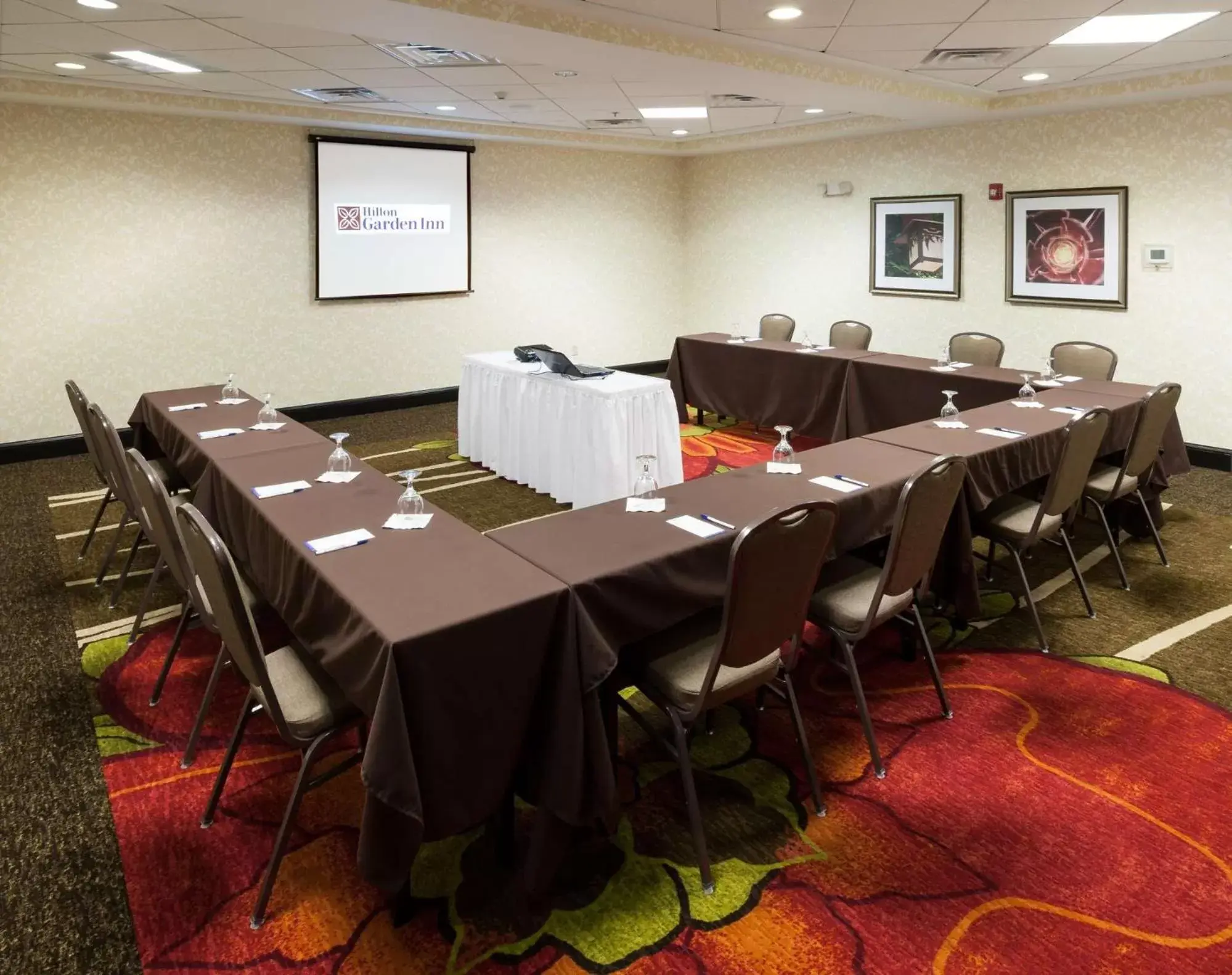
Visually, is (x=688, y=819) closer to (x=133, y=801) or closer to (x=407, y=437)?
(x=133, y=801)

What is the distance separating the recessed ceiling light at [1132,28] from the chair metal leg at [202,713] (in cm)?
464

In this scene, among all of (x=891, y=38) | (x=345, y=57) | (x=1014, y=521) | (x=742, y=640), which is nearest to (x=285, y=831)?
(x=742, y=640)

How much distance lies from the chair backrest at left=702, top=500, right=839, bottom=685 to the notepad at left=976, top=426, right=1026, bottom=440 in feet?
5.74

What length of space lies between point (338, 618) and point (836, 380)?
15.6 feet

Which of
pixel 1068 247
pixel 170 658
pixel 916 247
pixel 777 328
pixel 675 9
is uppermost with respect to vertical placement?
pixel 675 9

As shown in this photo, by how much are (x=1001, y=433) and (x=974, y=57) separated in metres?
2.62

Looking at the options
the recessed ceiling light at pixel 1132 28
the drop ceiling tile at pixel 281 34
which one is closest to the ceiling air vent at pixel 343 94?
the drop ceiling tile at pixel 281 34

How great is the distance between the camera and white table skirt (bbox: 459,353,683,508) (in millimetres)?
4785

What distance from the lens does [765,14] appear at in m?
3.96

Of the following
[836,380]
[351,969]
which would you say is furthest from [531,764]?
[836,380]

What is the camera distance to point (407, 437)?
695cm

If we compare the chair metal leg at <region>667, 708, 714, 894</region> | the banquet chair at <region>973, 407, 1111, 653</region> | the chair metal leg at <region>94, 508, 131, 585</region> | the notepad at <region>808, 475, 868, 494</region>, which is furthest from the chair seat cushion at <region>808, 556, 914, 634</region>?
the chair metal leg at <region>94, 508, 131, 585</region>

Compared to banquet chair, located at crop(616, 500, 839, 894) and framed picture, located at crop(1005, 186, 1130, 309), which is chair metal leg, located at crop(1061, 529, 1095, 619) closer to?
banquet chair, located at crop(616, 500, 839, 894)

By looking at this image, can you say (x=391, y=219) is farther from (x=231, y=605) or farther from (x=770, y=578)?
(x=770, y=578)
